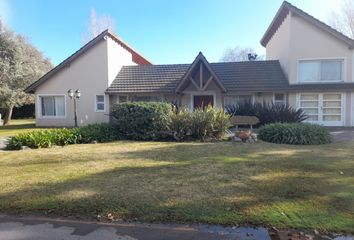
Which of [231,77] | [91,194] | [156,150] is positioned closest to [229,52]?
[231,77]

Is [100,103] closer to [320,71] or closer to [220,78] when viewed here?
[220,78]

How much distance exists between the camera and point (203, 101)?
890 inches

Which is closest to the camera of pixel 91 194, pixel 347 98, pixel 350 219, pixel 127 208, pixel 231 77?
pixel 350 219

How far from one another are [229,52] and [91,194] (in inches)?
2790

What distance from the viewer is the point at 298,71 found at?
21125 millimetres

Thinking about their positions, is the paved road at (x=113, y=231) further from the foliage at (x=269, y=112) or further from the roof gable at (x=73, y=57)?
the roof gable at (x=73, y=57)

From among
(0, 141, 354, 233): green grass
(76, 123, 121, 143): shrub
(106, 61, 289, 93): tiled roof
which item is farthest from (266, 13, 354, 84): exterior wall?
(76, 123, 121, 143): shrub

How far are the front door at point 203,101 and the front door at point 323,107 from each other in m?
5.69

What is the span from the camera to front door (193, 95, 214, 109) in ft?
73.7

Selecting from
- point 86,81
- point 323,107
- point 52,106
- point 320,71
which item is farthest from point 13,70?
point 323,107

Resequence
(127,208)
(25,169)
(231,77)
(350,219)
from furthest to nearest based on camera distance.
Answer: (231,77)
(25,169)
(127,208)
(350,219)

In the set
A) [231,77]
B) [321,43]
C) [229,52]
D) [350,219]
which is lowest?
[350,219]

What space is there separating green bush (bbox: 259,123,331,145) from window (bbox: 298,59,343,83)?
8.99 meters

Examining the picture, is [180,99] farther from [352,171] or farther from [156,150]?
[352,171]
